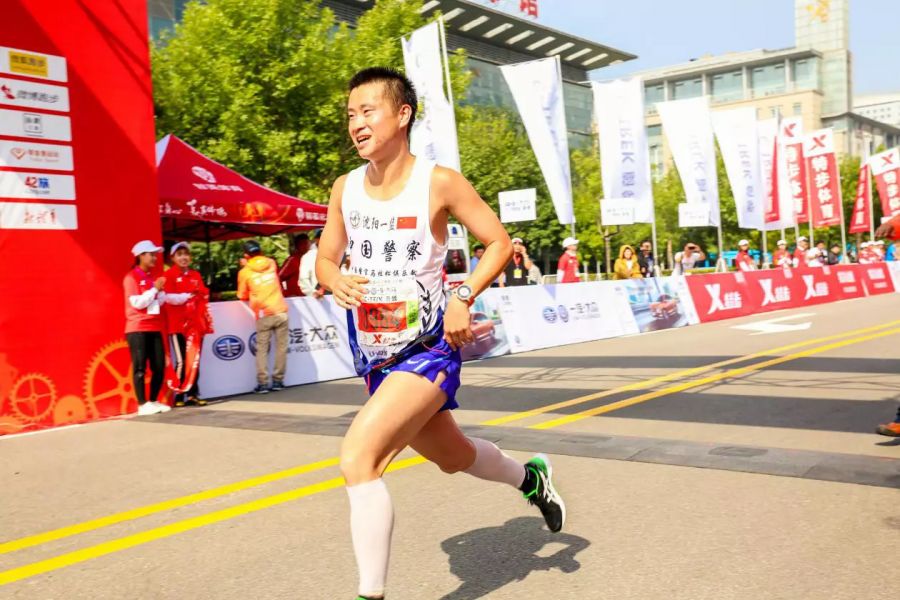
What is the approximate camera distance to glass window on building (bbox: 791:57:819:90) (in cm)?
10419

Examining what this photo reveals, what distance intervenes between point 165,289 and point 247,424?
100 inches

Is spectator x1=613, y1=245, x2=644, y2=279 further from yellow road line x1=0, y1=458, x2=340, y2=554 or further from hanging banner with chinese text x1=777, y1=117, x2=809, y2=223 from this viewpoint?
hanging banner with chinese text x1=777, y1=117, x2=809, y2=223

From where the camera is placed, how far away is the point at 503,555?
152 inches

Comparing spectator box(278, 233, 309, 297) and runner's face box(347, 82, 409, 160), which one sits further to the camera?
spectator box(278, 233, 309, 297)

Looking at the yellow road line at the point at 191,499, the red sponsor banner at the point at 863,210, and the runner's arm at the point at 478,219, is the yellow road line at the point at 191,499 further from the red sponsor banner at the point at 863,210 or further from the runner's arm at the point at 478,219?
the red sponsor banner at the point at 863,210

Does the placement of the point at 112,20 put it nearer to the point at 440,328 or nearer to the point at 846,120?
the point at 440,328

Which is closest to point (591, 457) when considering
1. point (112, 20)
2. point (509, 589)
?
point (509, 589)

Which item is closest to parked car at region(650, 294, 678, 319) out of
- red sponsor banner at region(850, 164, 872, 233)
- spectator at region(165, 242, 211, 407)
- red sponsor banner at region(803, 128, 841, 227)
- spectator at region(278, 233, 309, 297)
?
spectator at region(278, 233, 309, 297)

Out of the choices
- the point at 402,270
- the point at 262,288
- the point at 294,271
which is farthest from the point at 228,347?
the point at 402,270

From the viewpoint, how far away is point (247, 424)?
8227 mm

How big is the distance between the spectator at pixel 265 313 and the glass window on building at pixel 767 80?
107025mm

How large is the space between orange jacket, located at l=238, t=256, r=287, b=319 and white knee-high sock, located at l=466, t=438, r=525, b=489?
25.0ft

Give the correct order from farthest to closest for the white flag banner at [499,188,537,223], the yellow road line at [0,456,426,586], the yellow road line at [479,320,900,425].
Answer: the white flag banner at [499,188,537,223] → the yellow road line at [479,320,900,425] → the yellow road line at [0,456,426,586]

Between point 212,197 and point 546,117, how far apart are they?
8396 millimetres
